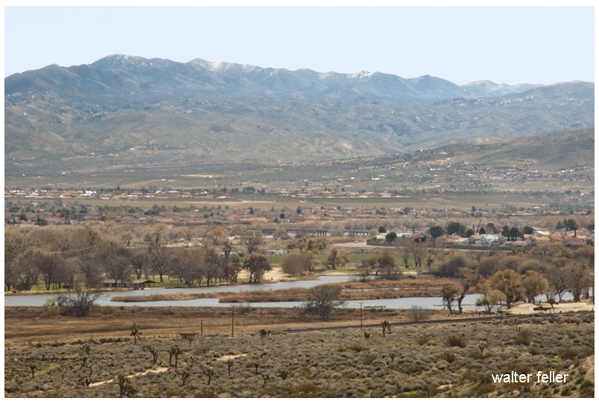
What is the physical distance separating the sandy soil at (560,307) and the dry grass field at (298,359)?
4.63 metres

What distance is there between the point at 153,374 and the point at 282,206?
13988 centimetres

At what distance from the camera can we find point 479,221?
123m

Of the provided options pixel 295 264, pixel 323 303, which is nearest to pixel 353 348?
pixel 323 303

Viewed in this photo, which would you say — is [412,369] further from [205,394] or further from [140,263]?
[140,263]

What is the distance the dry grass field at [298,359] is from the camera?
1969 cm

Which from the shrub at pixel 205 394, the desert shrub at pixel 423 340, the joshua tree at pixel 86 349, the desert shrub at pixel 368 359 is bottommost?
the joshua tree at pixel 86 349

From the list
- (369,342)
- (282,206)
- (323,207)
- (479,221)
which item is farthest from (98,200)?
(369,342)

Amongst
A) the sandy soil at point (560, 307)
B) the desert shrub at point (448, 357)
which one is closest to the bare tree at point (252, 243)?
→ the sandy soil at point (560, 307)

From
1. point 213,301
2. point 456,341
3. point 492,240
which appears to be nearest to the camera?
point 456,341

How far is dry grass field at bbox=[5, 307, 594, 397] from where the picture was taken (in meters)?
19.7

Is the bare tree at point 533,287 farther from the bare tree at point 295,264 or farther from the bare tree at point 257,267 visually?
the bare tree at point 257,267

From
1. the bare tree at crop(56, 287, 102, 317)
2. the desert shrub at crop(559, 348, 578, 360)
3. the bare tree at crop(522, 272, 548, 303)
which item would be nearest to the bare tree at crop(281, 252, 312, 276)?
the bare tree at crop(522, 272, 548, 303)

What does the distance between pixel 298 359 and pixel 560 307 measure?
2993 centimetres

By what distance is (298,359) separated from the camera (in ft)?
84.2
